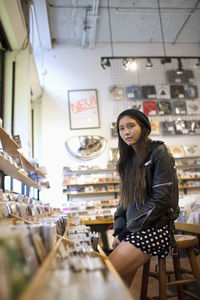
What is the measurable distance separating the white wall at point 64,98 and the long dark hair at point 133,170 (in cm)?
401

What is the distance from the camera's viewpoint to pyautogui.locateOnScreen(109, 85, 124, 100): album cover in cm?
643

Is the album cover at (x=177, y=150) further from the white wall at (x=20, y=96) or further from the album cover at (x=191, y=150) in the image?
the white wall at (x=20, y=96)

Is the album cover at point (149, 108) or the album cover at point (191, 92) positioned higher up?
the album cover at point (191, 92)

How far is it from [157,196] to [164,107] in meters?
5.34

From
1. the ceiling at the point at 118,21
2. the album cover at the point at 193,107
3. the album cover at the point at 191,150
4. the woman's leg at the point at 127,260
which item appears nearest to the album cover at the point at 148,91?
the album cover at the point at 193,107

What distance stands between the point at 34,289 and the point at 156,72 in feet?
22.8

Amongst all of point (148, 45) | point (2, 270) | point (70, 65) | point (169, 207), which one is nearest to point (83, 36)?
point (70, 65)

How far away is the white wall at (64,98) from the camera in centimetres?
598

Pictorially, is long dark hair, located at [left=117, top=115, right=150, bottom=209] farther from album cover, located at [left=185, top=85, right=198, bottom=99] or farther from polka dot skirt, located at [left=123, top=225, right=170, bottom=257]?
album cover, located at [left=185, top=85, right=198, bottom=99]

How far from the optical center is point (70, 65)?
6.67m

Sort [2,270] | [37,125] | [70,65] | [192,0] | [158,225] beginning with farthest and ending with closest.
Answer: [70,65]
[37,125]
[192,0]
[158,225]
[2,270]

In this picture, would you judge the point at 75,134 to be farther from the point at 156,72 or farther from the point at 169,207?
the point at 169,207

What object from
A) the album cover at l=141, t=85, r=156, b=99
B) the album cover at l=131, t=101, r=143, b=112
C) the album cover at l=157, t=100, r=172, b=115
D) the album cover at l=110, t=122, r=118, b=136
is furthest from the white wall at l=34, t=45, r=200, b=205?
the album cover at l=141, t=85, r=156, b=99

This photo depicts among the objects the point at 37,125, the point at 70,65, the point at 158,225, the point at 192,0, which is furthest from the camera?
the point at 70,65
